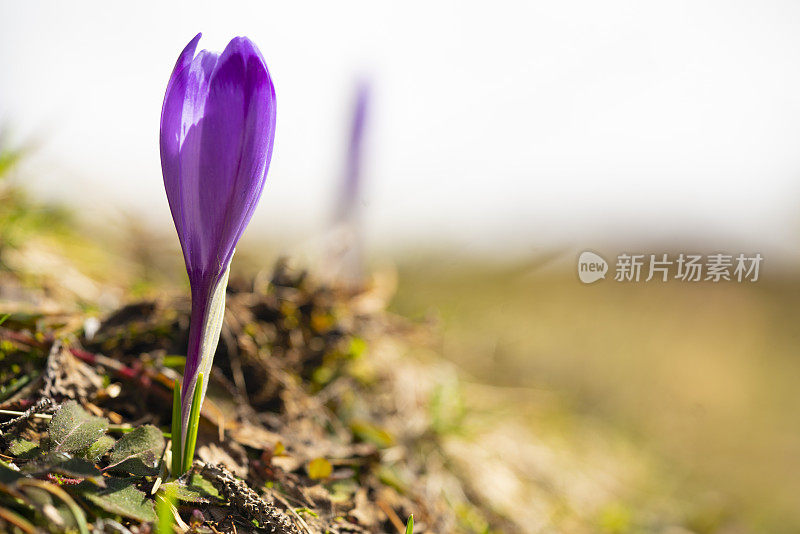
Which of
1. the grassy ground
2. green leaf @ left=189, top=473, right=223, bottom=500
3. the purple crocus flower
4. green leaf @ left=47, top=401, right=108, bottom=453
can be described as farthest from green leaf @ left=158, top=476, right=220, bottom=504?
the grassy ground

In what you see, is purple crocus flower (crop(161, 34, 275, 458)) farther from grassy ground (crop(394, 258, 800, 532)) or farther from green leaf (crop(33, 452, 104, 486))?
grassy ground (crop(394, 258, 800, 532))

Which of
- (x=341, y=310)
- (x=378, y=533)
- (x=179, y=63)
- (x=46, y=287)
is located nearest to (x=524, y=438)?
Result: (x=341, y=310)

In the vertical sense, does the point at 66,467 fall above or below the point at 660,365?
above

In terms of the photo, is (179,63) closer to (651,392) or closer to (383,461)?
(383,461)

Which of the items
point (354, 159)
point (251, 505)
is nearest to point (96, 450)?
point (251, 505)

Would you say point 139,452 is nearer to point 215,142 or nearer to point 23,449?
point 23,449

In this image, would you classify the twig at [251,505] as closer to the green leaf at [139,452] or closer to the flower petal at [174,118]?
the green leaf at [139,452]
